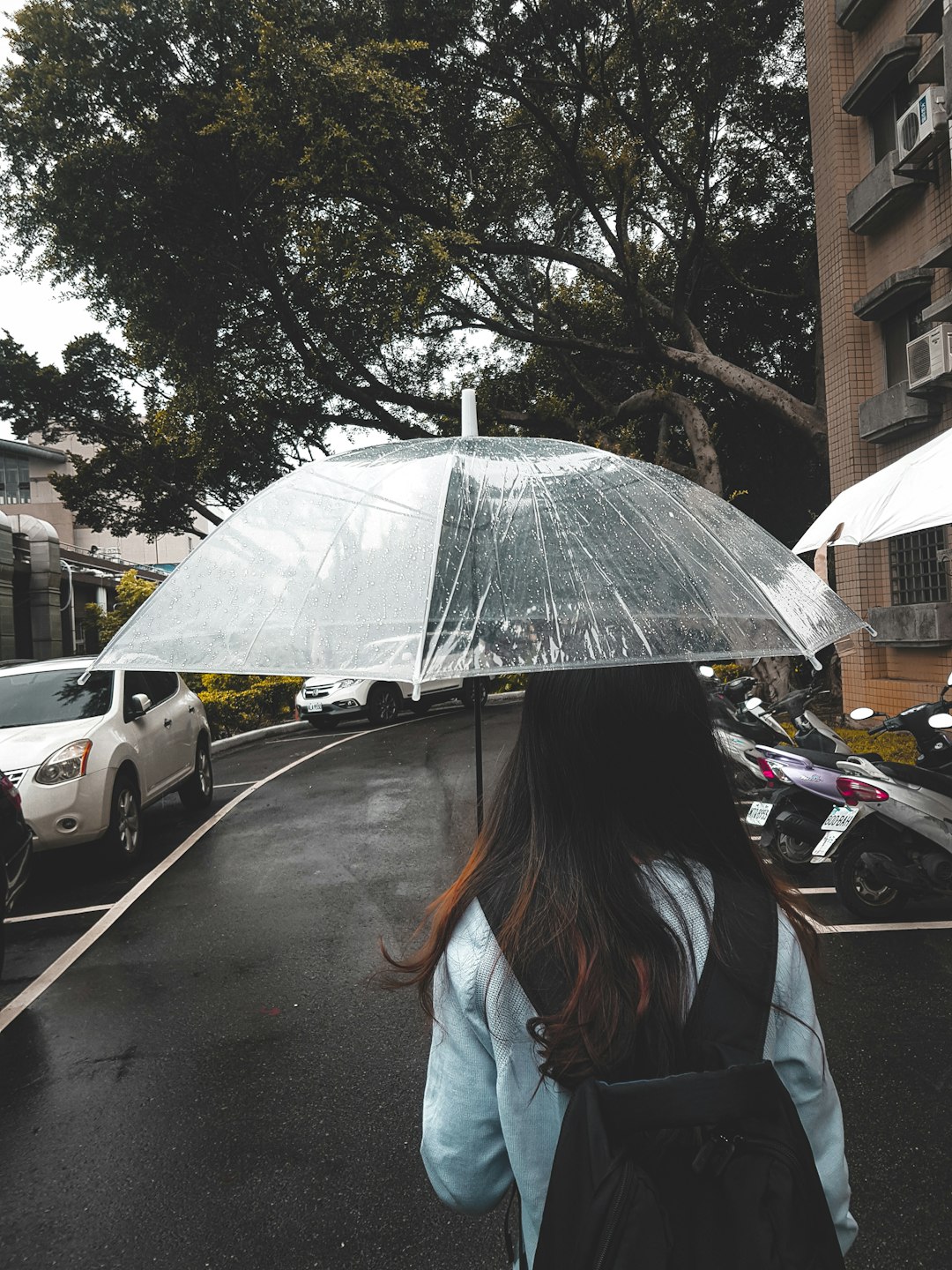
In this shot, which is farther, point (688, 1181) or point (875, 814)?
point (875, 814)

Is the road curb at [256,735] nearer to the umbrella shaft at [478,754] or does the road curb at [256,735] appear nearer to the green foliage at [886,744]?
the green foliage at [886,744]

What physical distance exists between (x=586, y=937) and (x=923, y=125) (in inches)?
547

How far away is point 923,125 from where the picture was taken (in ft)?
39.1

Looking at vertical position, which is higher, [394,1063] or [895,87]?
[895,87]

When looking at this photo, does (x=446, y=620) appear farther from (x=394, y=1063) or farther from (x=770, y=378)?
(x=770, y=378)

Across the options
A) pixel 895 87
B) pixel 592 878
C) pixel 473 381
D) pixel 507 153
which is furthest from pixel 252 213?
pixel 592 878

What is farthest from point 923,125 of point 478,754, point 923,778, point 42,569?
point 42,569

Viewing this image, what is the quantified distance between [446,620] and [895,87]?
15.1 metres

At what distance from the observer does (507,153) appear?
17.9 m

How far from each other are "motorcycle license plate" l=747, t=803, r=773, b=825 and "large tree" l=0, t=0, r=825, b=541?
11538mm

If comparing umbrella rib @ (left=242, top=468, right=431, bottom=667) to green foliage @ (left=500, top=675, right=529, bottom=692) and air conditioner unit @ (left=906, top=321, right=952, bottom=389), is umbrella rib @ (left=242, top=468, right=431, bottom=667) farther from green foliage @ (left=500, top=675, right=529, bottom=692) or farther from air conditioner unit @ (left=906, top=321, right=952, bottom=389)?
green foliage @ (left=500, top=675, right=529, bottom=692)

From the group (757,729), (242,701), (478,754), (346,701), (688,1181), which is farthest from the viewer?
(242,701)

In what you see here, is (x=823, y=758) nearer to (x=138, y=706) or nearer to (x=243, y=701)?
(x=138, y=706)

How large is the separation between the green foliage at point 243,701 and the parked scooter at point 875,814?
36.6 ft
